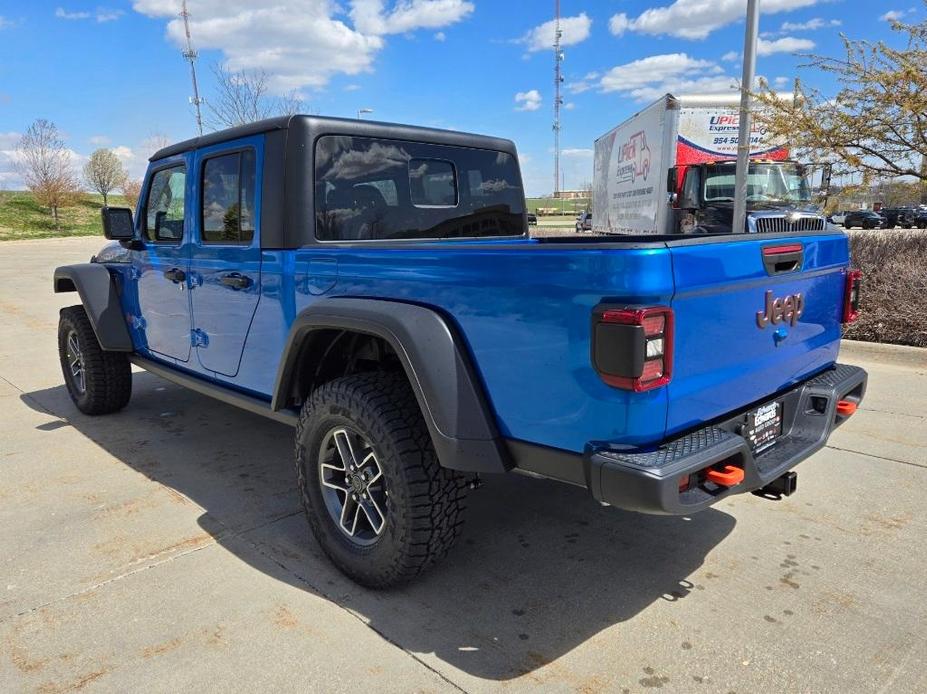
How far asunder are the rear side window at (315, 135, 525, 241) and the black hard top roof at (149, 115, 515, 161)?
0.04 meters

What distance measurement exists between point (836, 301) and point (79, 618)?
11.6 feet

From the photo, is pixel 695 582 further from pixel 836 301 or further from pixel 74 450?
pixel 74 450

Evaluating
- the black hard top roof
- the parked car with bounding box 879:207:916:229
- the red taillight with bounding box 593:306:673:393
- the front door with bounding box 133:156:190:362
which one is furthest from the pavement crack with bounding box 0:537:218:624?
the parked car with bounding box 879:207:916:229

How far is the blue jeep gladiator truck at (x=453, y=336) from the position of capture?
2135 millimetres

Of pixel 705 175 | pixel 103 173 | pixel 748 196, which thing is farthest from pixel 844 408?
pixel 103 173

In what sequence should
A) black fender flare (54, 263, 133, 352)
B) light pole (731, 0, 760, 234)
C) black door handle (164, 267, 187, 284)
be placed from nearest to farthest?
1. black door handle (164, 267, 187, 284)
2. black fender flare (54, 263, 133, 352)
3. light pole (731, 0, 760, 234)

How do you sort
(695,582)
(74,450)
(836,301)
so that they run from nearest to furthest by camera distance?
(695,582) → (836,301) → (74,450)

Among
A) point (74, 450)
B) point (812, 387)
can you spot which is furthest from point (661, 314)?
point (74, 450)

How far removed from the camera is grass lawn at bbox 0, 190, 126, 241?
44884 millimetres

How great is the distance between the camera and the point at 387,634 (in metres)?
2.56

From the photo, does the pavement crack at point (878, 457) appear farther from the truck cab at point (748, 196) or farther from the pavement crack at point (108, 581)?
the truck cab at point (748, 196)

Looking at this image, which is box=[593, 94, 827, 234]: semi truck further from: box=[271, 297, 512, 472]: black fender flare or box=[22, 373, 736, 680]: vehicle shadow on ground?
box=[271, 297, 512, 472]: black fender flare

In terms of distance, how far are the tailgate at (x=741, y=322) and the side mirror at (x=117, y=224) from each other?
3754 mm

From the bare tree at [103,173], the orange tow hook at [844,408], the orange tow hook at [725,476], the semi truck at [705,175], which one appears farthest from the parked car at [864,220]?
the bare tree at [103,173]
